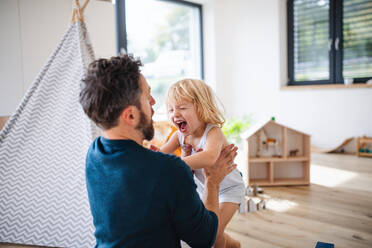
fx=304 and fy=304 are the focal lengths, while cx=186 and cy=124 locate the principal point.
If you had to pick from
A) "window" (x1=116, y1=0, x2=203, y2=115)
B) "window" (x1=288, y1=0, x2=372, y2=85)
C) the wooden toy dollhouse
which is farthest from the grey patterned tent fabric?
"window" (x1=288, y1=0, x2=372, y2=85)

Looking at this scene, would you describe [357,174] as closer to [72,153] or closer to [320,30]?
[320,30]

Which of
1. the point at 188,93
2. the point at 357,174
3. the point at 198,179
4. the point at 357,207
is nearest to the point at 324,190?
the point at 357,207

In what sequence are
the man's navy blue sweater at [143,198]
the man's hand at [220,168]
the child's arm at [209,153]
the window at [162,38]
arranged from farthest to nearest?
the window at [162,38]
the child's arm at [209,153]
the man's hand at [220,168]
the man's navy blue sweater at [143,198]

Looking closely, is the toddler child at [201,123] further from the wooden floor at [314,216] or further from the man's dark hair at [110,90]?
the man's dark hair at [110,90]

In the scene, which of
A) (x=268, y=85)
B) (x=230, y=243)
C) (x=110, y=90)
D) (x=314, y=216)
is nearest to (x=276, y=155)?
(x=314, y=216)

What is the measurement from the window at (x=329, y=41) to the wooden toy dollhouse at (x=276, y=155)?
178 cm

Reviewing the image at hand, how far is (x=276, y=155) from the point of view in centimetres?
275

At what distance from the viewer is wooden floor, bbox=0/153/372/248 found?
1667 millimetres

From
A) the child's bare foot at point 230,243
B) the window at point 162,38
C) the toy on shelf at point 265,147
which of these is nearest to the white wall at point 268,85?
the window at point 162,38

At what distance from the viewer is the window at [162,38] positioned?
12.6 ft

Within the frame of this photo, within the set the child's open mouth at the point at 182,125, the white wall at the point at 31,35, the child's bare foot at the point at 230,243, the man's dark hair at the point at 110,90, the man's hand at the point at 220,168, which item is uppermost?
the white wall at the point at 31,35

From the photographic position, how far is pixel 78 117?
1697mm

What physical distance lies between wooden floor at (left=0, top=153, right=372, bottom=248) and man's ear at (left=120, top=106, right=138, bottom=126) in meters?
1.18

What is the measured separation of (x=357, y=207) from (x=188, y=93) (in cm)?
157
